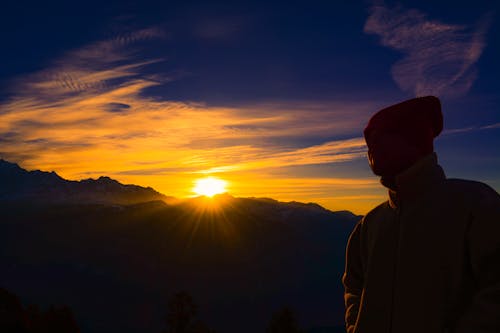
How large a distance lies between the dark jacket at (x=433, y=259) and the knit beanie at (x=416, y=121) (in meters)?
0.16

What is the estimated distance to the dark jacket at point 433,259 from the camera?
268 centimetres

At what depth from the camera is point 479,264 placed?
269 cm

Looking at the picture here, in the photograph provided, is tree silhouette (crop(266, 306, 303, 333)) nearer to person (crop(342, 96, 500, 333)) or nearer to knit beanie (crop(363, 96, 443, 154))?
person (crop(342, 96, 500, 333))

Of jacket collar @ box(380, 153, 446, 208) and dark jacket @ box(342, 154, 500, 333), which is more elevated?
jacket collar @ box(380, 153, 446, 208)

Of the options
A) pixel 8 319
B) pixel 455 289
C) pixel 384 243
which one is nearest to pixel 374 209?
pixel 384 243

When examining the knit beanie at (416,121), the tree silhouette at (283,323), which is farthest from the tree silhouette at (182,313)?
the knit beanie at (416,121)

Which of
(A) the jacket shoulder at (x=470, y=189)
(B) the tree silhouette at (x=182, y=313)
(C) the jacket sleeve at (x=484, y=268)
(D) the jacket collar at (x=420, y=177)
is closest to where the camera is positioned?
(C) the jacket sleeve at (x=484, y=268)

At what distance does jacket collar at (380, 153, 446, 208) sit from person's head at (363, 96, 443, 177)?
6cm

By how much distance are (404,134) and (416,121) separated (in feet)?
0.39

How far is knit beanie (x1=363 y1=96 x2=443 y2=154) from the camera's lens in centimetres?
309

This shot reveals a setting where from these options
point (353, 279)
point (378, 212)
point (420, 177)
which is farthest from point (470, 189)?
point (353, 279)

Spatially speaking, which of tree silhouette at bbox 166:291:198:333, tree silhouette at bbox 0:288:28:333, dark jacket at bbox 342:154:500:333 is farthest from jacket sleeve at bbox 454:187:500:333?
tree silhouette at bbox 166:291:198:333

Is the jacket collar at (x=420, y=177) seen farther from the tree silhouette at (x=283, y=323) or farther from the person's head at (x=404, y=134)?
the tree silhouette at (x=283, y=323)

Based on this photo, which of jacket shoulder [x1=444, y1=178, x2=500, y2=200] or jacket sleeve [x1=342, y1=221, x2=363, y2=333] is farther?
jacket sleeve [x1=342, y1=221, x2=363, y2=333]
